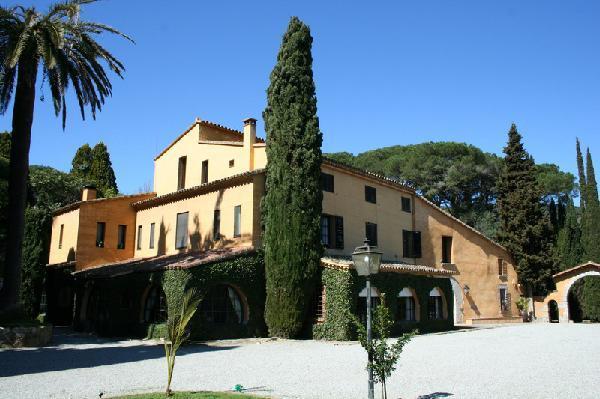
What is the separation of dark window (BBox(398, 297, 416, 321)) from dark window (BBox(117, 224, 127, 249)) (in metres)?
16.0

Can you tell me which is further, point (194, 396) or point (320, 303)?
point (320, 303)

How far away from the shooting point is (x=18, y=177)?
1931 centimetres

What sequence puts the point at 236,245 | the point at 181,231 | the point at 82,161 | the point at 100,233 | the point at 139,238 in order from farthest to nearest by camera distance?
the point at 82,161 < the point at 139,238 < the point at 100,233 < the point at 181,231 < the point at 236,245

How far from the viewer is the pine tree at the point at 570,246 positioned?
39.4 m

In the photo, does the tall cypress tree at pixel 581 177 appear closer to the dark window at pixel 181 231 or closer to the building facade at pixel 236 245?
the building facade at pixel 236 245

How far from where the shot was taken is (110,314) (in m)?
23.3

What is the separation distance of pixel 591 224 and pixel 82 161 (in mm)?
46039

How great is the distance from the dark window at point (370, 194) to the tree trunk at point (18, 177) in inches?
656

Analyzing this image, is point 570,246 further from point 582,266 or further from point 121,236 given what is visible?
point 121,236

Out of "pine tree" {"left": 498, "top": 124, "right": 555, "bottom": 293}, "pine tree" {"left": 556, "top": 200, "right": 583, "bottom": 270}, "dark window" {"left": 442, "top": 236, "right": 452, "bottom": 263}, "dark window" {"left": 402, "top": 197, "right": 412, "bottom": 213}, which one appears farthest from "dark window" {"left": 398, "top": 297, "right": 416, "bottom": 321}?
"pine tree" {"left": 556, "top": 200, "right": 583, "bottom": 270}

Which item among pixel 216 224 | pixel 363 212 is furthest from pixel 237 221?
pixel 363 212

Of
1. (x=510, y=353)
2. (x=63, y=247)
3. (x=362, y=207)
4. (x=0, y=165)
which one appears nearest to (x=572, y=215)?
(x=362, y=207)

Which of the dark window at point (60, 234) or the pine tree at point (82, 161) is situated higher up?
the pine tree at point (82, 161)

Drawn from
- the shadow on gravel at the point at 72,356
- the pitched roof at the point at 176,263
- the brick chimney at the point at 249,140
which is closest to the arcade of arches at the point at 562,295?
the brick chimney at the point at 249,140
